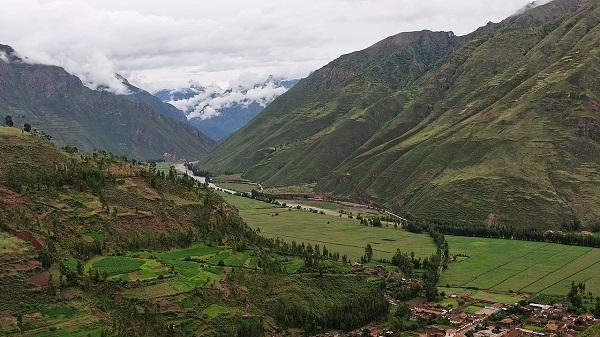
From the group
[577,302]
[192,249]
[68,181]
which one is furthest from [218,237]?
[577,302]

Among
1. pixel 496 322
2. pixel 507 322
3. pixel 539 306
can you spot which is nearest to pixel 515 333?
pixel 507 322

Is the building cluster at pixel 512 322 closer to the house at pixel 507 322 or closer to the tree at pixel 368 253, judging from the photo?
the house at pixel 507 322

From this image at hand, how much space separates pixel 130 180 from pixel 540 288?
401 ft

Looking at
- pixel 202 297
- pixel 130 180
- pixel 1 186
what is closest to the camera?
pixel 202 297

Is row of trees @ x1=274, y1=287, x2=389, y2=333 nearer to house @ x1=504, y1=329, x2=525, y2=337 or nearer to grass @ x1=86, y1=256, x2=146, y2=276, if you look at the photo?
house @ x1=504, y1=329, x2=525, y2=337

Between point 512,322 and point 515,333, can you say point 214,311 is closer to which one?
point 515,333

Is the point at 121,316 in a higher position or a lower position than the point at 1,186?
lower

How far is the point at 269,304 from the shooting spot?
144 m

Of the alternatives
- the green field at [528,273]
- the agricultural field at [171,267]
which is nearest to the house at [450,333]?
the green field at [528,273]

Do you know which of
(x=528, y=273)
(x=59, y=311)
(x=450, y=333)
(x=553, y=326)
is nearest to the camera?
(x=59, y=311)

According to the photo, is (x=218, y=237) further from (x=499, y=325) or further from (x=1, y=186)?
(x=499, y=325)

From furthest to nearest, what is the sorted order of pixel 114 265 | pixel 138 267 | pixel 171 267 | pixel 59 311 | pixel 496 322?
pixel 171 267 < pixel 138 267 < pixel 114 265 < pixel 496 322 < pixel 59 311

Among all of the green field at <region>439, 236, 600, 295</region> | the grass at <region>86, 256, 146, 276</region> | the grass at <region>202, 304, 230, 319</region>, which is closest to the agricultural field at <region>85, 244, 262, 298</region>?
the grass at <region>86, 256, 146, 276</region>

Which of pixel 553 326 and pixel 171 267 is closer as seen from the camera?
pixel 553 326
